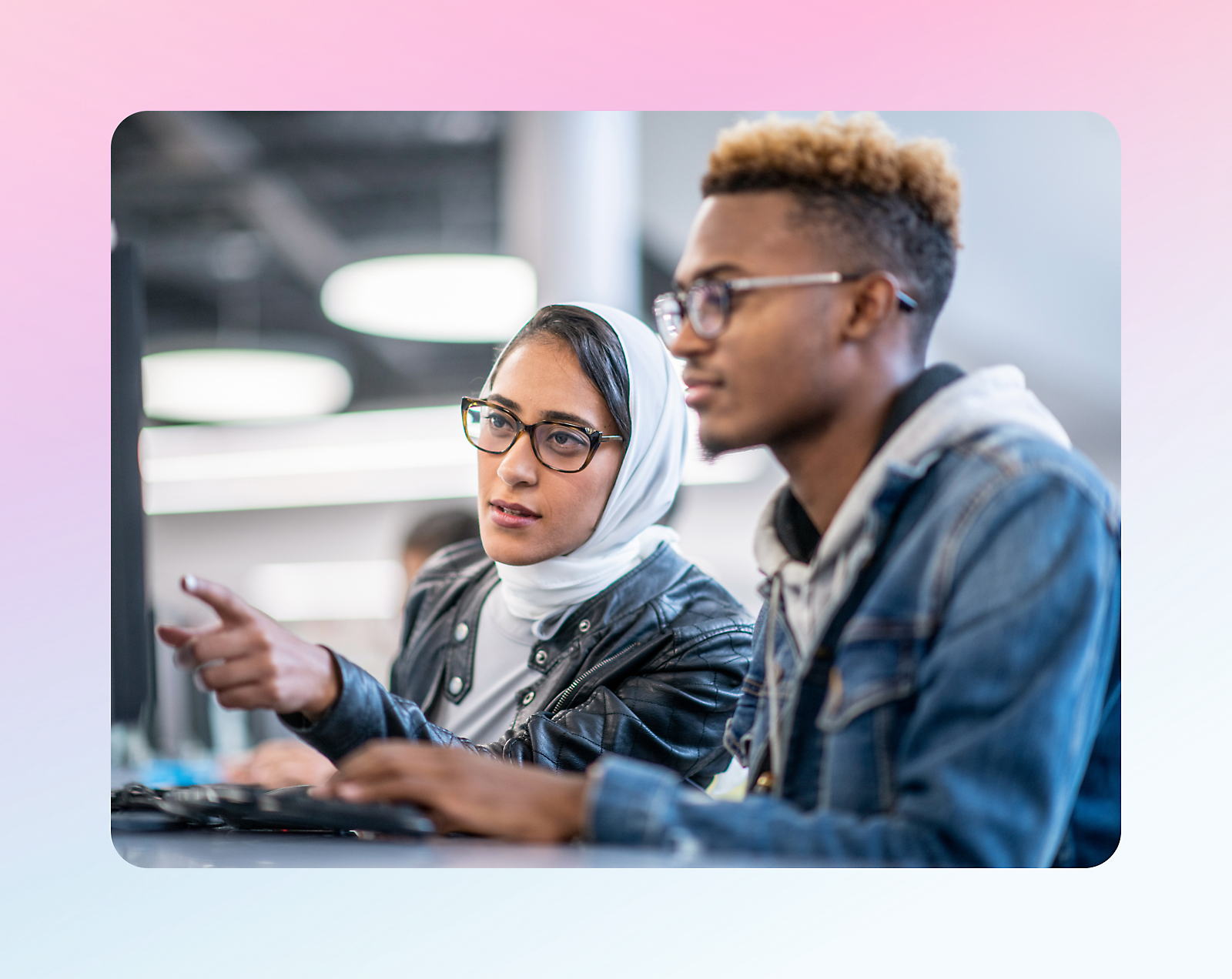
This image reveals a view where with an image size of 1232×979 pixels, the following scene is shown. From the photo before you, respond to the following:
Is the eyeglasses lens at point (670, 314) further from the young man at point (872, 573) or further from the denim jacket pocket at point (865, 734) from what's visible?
the denim jacket pocket at point (865, 734)

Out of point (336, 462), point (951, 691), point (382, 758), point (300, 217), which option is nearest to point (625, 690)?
point (382, 758)

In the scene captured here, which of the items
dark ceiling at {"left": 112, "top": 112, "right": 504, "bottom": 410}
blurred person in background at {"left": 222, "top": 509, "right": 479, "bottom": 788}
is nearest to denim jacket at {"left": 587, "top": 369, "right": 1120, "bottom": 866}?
blurred person in background at {"left": 222, "top": 509, "right": 479, "bottom": 788}

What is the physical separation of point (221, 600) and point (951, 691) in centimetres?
85

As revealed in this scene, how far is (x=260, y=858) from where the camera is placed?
144cm

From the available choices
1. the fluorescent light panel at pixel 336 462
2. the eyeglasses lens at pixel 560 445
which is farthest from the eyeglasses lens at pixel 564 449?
the fluorescent light panel at pixel 336 462

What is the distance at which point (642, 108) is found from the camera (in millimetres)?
1535

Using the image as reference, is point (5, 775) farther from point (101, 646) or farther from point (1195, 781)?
point (1195, 781)

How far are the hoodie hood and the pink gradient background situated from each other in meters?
0.34

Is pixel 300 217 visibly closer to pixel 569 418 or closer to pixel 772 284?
pixel 569 418

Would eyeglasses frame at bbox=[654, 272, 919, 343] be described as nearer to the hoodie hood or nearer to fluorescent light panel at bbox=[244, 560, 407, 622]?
the hoodie hood

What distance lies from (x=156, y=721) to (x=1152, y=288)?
8.31ft

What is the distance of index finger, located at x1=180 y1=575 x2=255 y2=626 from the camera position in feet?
4.29

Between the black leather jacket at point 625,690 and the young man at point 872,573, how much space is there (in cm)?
10

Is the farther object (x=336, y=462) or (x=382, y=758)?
(x=336, y=462)
